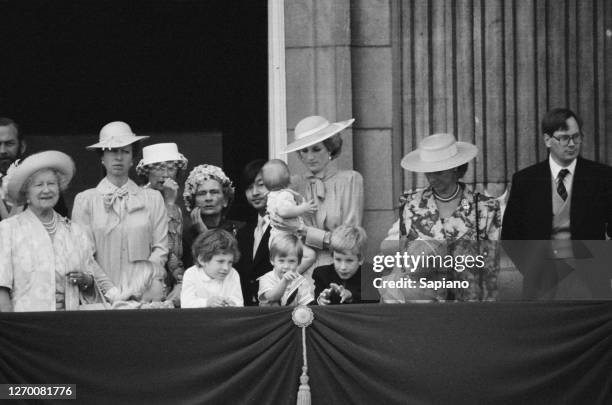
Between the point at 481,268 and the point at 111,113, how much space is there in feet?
15.7

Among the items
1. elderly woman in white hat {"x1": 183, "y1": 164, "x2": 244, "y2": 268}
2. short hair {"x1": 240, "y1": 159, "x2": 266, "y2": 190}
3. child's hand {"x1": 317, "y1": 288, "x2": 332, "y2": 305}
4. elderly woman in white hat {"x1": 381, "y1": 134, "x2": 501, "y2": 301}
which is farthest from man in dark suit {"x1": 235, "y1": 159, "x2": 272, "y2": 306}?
elderly woman in white hat {"x1": 381, "y1": 134, "x2": 501, "y2": 301}

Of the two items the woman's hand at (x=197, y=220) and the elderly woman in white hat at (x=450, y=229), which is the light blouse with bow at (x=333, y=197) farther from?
the woman's hand at (x=197, y=220)

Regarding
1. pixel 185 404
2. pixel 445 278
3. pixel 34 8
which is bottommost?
pixel 185 404

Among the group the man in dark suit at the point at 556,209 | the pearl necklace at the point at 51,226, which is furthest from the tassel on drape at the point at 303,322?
the pearl necklace at the point at 51,226

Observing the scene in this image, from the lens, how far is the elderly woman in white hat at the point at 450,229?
1141 cm

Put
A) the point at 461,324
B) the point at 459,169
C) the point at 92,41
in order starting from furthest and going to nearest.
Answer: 1. the point at 92,41
2. the point at 459,169
3. the point at 461,324

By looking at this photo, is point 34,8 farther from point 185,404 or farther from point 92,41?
point 185,404

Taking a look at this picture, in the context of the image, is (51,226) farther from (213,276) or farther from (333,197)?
(333,197)

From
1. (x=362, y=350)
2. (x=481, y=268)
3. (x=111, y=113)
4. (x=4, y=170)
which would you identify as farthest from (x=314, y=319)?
(x=111, y=113)

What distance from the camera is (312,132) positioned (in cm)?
1245

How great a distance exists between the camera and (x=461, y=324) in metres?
10.9

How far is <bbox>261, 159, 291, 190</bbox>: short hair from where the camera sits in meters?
12.1

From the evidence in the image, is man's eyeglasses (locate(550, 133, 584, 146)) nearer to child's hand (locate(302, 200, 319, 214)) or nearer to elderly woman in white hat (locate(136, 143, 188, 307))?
child's hand (locate(302, 200, 319, 214))

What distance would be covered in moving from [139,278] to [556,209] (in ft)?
9.88
